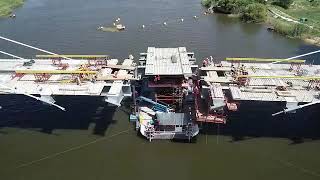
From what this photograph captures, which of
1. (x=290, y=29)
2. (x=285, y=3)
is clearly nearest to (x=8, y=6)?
(x=290, y=29)

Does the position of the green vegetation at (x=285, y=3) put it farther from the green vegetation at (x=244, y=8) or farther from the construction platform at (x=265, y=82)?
the construction platform at (x=265, y=82)

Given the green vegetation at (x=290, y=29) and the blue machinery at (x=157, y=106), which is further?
the green vegetation at (x=290, y=29)

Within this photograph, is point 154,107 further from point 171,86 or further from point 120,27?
A: point 120,27

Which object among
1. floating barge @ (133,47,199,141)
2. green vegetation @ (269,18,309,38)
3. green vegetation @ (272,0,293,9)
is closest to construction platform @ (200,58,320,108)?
floating barge @ (133,47,199,141)

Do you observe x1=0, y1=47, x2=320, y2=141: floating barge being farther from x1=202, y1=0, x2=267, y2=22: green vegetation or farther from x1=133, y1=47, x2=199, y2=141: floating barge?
x1=202, y1=0, x2=267, y2=22: green vegetation

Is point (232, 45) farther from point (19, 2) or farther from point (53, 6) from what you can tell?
point (19, 2)

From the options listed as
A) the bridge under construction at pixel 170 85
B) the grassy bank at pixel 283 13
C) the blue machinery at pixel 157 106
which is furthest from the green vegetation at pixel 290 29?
the blue machinery at pixel 157 106

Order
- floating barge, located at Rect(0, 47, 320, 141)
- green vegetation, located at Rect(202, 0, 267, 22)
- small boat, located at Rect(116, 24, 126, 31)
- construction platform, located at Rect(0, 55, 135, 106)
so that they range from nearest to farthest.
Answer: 1. floating barge, located at Rect(0, 47, 320, 141)
2. construction platform, located at Rect(0, 55, 135, 106)
3. small boat, located at Rect(116, 24, 126, 31)
4. green vegetation, located at Rect(202, 0, 267, 22)
